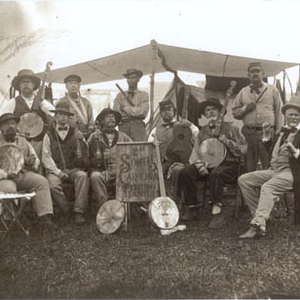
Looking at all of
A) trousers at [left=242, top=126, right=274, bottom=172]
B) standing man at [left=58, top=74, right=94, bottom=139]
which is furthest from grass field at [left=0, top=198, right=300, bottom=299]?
standing man at [left=58, top=74, right=94, bottom=139]

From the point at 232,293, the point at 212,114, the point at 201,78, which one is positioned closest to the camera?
the point at 232,293

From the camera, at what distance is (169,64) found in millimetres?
7812

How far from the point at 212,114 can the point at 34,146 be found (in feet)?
7.49

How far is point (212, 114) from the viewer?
5566 millimetres

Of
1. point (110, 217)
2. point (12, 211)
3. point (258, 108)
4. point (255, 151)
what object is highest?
point (258, 108)

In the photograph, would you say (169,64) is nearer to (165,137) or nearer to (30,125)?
(165,137)

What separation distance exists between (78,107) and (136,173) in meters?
2.16

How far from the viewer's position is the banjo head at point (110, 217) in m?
4.77

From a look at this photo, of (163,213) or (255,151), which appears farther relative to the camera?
(255,151)

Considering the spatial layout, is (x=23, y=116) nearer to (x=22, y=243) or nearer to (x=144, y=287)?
(x=22, y=243)

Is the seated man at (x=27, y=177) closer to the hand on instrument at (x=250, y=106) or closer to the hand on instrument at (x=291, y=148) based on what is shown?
the hand on instrument at (x=291, y=148)

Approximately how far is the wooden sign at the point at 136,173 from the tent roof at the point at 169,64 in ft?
8.45

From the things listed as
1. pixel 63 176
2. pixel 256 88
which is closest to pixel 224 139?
pixel 256 88

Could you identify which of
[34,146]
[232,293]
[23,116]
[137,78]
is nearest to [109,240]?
[232,293]
